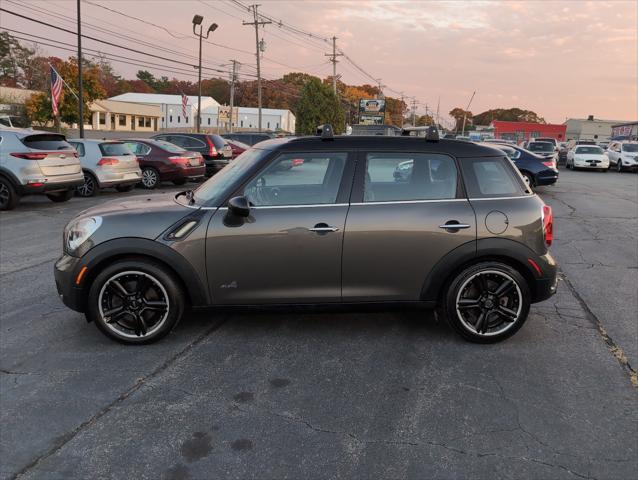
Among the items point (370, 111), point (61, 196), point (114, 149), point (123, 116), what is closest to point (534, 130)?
point (370, 111)

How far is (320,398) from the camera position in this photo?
3518 mm

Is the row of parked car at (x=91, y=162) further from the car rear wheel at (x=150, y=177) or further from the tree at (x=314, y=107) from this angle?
the tree at (x=314, y=107)

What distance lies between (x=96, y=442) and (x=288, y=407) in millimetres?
1132

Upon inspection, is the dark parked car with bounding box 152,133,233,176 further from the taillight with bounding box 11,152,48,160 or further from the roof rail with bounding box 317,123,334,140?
the roof rail with bounding box 317,123,334,140

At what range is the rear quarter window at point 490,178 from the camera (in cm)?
441

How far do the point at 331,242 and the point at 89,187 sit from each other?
11.6 metres

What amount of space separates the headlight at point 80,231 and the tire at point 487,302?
290cm

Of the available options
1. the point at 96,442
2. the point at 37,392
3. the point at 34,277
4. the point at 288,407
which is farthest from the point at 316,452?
the point at 34,277

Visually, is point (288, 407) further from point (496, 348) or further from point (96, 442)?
point (496, 348)

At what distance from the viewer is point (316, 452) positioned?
9.57 ft

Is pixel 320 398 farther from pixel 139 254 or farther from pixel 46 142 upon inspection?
pixel 46 142

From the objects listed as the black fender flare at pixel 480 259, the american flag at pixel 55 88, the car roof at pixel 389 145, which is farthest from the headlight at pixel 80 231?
the american flag at pixel 55 88

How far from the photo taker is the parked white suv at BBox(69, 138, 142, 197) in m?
13.7

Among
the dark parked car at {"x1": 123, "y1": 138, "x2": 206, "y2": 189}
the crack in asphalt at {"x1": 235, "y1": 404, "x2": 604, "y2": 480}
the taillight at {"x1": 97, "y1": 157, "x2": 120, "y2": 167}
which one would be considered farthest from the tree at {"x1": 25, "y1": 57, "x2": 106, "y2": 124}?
the crack in asphalt at {"x1": 235, "y1": 404, "x2": 604, "y2": 480}
